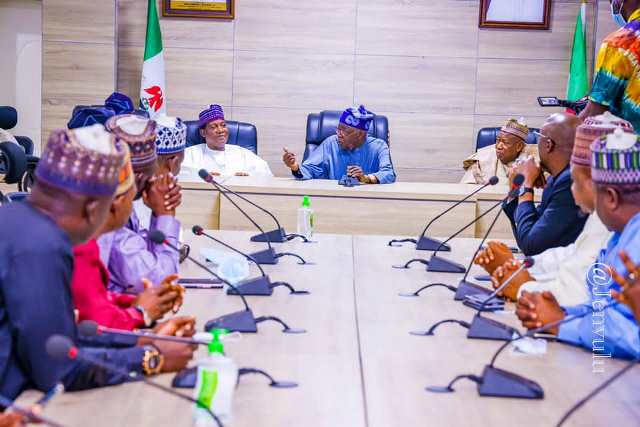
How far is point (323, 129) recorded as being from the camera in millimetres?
6148

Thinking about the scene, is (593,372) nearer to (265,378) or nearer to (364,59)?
(265,378)

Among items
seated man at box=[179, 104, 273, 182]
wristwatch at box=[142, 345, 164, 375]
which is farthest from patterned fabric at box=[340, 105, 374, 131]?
wristwatch at box=[142, 345, 164, 375]

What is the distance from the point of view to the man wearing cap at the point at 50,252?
1539 millimetres

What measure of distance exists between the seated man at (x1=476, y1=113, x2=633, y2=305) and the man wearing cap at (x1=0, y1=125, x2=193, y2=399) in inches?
52.7

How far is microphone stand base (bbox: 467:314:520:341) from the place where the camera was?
216cm

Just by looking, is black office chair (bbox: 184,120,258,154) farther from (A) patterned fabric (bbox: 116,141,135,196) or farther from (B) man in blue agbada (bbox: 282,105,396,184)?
(A) patterned fabric (bbox: 116,141,135,196)

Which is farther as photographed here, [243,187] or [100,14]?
[100,14]

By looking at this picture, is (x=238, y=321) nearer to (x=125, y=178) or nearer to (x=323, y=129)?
(x=125, y=178)

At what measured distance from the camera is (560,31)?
22.7ft

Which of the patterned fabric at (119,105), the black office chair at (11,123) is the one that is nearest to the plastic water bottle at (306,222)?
the patterned fabric at (119,105)

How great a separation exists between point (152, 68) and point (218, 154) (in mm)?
994

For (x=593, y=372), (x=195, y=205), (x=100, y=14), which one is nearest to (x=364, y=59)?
(x=100, y=14)

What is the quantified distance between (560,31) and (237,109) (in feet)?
8.56

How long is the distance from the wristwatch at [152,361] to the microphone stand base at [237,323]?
39 cm
